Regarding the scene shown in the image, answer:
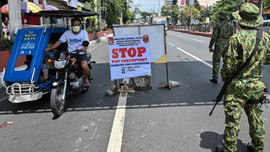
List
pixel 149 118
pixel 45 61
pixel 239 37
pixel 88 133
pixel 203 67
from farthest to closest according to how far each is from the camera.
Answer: pixel 203 67
pixel 45 61
pixel 149 118
pixel 88 133
pixel 239 37

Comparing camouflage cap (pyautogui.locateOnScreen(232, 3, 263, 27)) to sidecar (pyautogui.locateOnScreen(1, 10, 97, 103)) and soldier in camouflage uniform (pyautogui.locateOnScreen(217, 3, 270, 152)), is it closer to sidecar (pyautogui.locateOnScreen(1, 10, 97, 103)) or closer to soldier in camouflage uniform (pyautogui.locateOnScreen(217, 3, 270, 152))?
soldier in camouflage uniform (pyautogui.locateOnScreen(217, 3, 270, 152))

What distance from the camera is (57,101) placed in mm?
4770

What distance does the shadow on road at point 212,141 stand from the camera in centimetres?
339

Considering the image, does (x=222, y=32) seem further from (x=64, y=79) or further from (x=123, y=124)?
(x=64, y=79)

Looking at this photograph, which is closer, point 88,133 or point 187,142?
point 187,142

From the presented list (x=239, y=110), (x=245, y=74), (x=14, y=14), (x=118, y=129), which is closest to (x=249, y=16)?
(x=245, y=74)

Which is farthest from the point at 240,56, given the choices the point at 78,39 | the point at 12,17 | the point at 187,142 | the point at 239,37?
the point at 12,17

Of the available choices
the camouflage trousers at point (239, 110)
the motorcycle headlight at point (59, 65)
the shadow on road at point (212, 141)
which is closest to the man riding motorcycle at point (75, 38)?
the motorcycle headlight at point (59, 65)

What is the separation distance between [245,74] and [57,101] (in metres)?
3.36

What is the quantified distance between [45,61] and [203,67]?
604cm

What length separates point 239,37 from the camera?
2.77 metres

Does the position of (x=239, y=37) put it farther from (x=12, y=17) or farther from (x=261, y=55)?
(x=12, y=17)

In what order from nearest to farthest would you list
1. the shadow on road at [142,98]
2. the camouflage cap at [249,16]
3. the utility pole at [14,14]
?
the camouflage cap at [249,16]
the shadow on road at [142,98]
the utility pole at [14,14]

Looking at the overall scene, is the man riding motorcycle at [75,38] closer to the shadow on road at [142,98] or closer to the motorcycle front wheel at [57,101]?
the shadow on road at [142,98]
